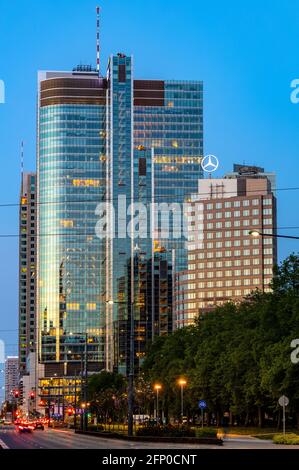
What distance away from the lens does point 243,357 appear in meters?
109

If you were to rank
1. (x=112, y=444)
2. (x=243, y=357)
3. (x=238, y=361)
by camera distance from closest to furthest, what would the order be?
(x=112, y=444), (x=243, y=357), (x=238, y=361)

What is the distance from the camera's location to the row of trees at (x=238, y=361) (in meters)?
93.8

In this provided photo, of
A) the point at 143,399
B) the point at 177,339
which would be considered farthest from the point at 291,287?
the point at 143,399

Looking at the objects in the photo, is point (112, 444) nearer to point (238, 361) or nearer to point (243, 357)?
point (243, 357)

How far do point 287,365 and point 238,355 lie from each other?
68.7ft

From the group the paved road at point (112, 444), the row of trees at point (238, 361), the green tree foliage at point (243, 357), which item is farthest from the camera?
the row of trees at point (238, 361)

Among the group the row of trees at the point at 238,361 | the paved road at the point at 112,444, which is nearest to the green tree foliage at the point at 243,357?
the row of trees at the point at 238,361

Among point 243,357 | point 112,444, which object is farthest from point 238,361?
point 112,444

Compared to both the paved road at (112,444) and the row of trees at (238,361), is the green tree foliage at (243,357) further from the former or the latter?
the paved road at (112,444)

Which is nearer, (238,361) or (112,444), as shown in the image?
(112,444)

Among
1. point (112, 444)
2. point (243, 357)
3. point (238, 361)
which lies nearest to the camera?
point (112, 444)

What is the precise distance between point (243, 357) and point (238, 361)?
1159mm

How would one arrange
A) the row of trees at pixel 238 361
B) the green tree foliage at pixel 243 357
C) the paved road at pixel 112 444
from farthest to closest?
1. the row of trees at pixel 238 361
2. the green tree foliage at pixel 243 357
3. the paved road at pixel 112 444
